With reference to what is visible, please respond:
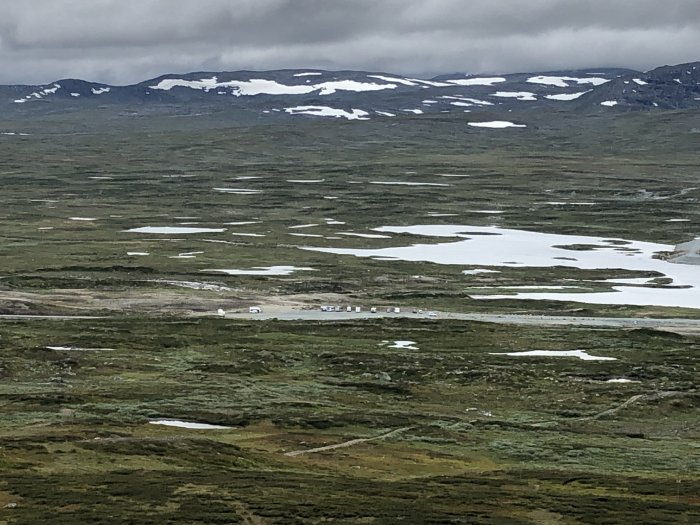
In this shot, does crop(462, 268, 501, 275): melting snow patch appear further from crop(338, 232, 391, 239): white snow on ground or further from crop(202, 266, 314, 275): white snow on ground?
crop(338, 232, 391, 239): white snow on ground

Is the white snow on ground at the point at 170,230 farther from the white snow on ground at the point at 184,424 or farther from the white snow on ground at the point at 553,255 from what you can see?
the white snow on ground at the point at 184,424

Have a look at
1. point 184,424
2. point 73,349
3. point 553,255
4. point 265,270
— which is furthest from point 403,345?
point 553,255

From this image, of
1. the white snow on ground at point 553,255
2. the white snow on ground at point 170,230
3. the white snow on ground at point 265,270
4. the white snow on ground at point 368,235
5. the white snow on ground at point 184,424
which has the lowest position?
the white snow on ground at point 553,255

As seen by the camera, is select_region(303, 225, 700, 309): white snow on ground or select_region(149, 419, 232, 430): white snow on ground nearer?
select_region(149, 419, 232, 430): white snow on ground

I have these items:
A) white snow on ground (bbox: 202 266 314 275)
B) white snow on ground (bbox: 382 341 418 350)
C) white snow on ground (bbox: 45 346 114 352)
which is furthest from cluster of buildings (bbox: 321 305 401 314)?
white snow on ground (bbox: 45 346 114 352)

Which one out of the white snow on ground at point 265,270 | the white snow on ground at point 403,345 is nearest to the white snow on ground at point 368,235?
the white snow on ground at point 265,270

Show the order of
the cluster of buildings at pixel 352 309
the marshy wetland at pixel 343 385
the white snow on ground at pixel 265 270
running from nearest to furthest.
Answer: the marshy wetland at pixel 343 385, the cluster of buildings at pixel 352 309, the white snow on ground at pixel 265 270

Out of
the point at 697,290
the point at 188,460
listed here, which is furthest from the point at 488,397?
the point at 697,290

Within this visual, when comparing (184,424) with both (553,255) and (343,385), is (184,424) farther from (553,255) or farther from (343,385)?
(553,255)

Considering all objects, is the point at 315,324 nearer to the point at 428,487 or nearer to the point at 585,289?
the point at 585,289
